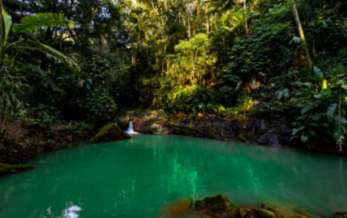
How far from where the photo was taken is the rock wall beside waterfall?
673 centimetres

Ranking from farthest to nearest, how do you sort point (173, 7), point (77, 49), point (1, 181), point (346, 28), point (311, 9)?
point (173, 7)
point (77, 49)
point (311, 9)
point (346, 28)
point (1, 181)

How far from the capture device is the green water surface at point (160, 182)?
9.20ft

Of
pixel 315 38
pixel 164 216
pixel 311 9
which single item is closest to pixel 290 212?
pixel 164 216

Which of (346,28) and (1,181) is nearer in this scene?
(1,181)

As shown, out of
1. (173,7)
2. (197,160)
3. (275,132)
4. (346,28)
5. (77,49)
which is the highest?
(173,7)

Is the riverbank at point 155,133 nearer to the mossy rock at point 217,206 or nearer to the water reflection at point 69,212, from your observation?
the water reflection at point 69,212

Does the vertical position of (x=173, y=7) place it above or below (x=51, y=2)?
above

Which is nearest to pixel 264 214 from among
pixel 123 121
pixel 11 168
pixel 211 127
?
pixel 11 168

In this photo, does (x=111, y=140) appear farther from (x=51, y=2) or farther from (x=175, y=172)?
(x=51, y=2)

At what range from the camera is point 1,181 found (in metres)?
3.73

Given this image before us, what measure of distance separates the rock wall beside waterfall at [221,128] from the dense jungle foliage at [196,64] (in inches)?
15.7

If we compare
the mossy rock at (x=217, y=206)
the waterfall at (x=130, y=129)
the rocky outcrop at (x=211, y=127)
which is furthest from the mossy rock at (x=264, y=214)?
the waterfall at (x=130, y=129)

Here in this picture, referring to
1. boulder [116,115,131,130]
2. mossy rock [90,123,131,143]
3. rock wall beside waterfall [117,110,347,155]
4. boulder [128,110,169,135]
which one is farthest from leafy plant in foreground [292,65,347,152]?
boulder [116,115,131,130]

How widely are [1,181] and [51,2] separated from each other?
407 inches
